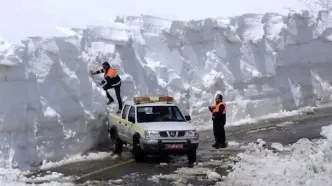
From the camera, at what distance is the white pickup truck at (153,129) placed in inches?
653

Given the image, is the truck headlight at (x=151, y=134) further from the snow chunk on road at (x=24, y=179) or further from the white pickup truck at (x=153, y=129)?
the snow chunk on road at (x=24, y=179)

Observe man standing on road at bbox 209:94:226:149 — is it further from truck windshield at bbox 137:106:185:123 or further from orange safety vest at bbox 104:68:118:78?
orange safety vest at bbox 104:68:118:78

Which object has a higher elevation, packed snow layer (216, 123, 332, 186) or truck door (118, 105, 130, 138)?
truck door (118, 105, 130, 138)

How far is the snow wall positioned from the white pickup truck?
1285mm

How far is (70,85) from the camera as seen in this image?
1844 centimetres

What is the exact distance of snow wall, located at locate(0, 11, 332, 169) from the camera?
54.6 feet

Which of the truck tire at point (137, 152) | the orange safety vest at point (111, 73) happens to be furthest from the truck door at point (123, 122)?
the orange safety vest at point (111, 73)

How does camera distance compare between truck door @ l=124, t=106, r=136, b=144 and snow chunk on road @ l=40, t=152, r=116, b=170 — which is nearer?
snow chunk on road @ l=40, t=152, r=116, b=170

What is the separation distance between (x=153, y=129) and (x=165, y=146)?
57 centimetres

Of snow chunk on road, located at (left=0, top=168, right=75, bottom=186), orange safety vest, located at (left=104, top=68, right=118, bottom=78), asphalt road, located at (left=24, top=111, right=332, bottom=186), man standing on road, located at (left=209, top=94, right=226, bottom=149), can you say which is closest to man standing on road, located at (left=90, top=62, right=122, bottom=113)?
orange safety vest, located at (left=104, top=68, right=118, bottom=78)

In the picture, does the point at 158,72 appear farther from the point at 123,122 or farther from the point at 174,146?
the point at 174,146

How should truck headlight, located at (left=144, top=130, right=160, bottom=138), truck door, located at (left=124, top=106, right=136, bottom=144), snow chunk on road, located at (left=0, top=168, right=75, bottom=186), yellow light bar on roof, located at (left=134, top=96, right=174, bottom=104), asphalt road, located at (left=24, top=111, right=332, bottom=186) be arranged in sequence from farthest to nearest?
1. yellow light bar on roof, located at (left=134, top=96, right=174, bottom=104)
2. truck door, located at (left=124, top=106, right=136, bottom=144)
3. truck headlight, located at (left=144, top=130, right=160, bottom=138)
4. asphalt road, located at (left=24, top=111, right=332, bottom=186)
5. snow chunk on road, located at (left=0, top=168, right=75, bottom=186)

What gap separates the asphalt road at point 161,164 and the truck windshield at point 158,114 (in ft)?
3.75

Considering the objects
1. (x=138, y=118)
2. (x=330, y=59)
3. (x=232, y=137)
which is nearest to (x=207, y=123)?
(x=232, y=137)
